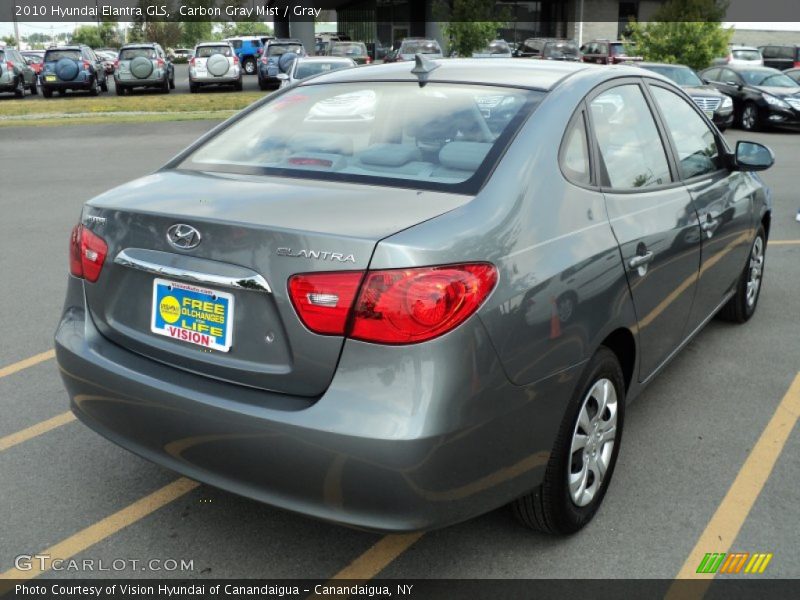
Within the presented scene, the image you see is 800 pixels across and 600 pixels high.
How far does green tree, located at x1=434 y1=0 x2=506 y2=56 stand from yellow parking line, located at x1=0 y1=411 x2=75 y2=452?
34.2 meters

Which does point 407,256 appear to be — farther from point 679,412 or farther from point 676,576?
point 679,412

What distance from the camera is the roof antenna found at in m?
3.50

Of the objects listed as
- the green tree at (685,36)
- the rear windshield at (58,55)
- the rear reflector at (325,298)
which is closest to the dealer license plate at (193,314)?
the rear reflector at (325,298)

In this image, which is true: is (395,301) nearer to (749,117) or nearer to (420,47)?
(749,117)

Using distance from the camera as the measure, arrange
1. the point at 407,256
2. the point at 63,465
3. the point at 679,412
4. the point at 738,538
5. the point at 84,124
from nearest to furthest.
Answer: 1. the point at 407,256
2. the point at 738,538
3. the point at 63,465
4. the point at 679,412
5. the point at 84,124

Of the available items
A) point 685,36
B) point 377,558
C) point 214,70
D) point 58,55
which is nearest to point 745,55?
point 685,36

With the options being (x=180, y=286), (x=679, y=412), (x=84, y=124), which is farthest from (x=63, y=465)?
(x=84, y=124)

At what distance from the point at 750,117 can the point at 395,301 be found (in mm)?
18774

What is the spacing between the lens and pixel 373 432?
7.63 feet

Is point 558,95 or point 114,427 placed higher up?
point 558,95

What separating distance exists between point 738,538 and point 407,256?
1.77 meters

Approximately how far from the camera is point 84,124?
18.0 m

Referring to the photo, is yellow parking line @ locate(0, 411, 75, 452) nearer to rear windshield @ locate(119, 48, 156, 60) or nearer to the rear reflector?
the rear reflector

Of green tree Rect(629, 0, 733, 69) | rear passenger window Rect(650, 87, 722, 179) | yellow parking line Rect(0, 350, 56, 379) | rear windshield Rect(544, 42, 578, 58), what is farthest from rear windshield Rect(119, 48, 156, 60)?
rear passenger window Rect(650, 87, 722, 179)
